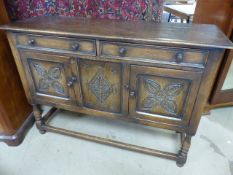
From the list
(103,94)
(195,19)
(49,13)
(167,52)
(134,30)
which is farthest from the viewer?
(49,13)

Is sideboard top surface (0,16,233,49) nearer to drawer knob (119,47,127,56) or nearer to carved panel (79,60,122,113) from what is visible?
drawer knob (119,47,127,56)

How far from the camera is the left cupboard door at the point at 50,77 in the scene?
3.76ft

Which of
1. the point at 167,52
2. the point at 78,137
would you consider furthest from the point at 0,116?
the point at 167,52

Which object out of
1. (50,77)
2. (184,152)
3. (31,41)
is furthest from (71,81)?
(184,152)

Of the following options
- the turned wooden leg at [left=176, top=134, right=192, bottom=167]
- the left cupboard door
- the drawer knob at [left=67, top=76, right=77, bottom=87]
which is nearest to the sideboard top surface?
the left cupboard door

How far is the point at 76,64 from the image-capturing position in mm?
1115

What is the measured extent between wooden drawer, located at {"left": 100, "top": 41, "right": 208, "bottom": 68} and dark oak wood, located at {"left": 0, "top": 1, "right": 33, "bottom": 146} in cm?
81

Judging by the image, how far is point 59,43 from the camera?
107 cm

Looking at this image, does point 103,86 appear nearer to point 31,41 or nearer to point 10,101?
point 31,41

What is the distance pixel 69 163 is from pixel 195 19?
1402 millimetres

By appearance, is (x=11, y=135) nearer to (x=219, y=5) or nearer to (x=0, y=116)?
(x=0, y=116)

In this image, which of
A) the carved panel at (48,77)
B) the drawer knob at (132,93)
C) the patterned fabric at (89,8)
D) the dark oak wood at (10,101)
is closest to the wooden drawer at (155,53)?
the drawer knob at (132,93)

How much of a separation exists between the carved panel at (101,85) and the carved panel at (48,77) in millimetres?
152

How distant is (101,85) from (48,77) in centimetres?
38
